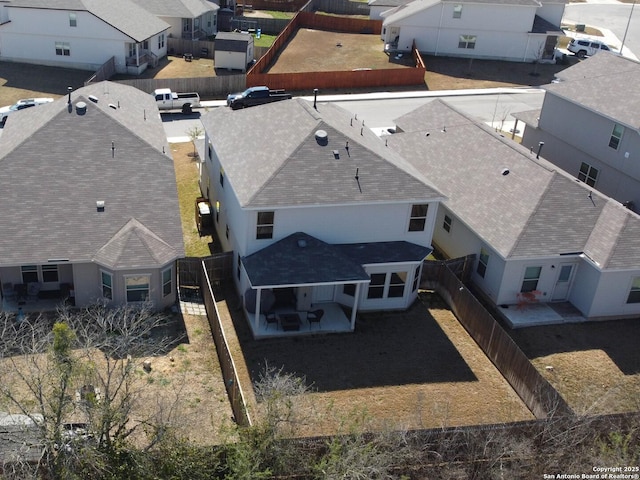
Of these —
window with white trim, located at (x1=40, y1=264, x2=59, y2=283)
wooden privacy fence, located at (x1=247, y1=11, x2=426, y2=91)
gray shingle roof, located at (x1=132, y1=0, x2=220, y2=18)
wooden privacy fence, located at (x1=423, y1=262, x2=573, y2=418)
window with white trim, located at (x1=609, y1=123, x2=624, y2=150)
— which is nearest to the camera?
wooden privacy fence, located at (x1=423, y1=262, x2=573, y2=418)

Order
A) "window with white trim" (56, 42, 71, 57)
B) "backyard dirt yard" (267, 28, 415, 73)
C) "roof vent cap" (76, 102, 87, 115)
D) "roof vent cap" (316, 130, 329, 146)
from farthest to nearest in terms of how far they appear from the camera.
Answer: "backyard dirt yard" (267, 28, 415, 73) < "window with white trim" (56, 42, 71, 57) < "roof vent cap" (76, 102, 87, 115) < "roof vent cap" (316, 130, 329, 146)

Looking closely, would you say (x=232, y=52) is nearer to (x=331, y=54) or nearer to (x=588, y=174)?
(x=331, y=54)

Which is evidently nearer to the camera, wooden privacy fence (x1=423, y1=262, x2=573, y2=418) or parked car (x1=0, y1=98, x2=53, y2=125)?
wooden privacy fence (x1=423, y1=262, x2=573, y2=418)

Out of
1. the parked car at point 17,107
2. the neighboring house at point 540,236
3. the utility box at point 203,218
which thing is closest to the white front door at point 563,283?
the neighboring house at point 540,236

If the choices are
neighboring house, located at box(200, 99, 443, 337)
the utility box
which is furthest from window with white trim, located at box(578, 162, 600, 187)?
the utility box

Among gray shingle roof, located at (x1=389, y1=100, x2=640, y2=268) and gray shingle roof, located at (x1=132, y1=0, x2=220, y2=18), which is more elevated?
gray shingle roof, located at (x1=132, y1=0, x2=220, y2=18)

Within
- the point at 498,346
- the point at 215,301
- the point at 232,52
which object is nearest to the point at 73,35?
the point at 232,52

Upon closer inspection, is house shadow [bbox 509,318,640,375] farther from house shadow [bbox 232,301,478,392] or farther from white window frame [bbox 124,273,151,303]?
white window frame [bbox 124,273,151,303]

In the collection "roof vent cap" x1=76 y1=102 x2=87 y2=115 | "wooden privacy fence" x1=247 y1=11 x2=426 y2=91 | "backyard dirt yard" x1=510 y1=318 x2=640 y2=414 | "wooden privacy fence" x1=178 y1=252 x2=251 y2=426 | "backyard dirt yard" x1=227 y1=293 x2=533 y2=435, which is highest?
"roof vent cap" x1=76 y1=102 x2=87 y2=115

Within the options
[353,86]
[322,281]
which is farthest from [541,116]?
[322,281]
